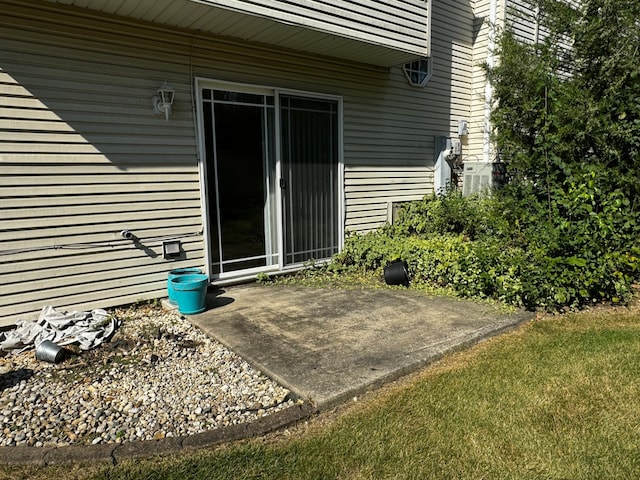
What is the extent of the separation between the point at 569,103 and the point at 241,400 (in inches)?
196

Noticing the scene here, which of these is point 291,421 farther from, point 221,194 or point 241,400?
point 221,194

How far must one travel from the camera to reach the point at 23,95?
369cm

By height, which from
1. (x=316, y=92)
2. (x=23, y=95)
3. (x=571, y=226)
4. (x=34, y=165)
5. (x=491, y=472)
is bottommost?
(x=491, y=472)

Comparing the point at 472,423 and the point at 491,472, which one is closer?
the point at 491,472

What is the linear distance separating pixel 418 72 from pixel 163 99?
15.1ft

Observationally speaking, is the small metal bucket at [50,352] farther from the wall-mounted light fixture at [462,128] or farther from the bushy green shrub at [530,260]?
the wall-mounted light fixture at [462,128]

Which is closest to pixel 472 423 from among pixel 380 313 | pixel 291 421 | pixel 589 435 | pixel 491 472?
pixel 491 472

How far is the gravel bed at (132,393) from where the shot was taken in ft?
7.75

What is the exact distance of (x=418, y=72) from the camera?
7.13 metres

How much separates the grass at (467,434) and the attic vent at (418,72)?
5.23 meters

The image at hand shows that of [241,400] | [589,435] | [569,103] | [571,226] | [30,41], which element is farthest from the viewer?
[569,103]

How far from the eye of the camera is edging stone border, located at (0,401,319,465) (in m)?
2.10

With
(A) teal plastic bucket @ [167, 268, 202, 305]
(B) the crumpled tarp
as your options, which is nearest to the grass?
(B) the crumpled tarp

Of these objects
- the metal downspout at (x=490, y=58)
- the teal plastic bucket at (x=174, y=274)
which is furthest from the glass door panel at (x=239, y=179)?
the metal downspout at (x=490, y=58)
